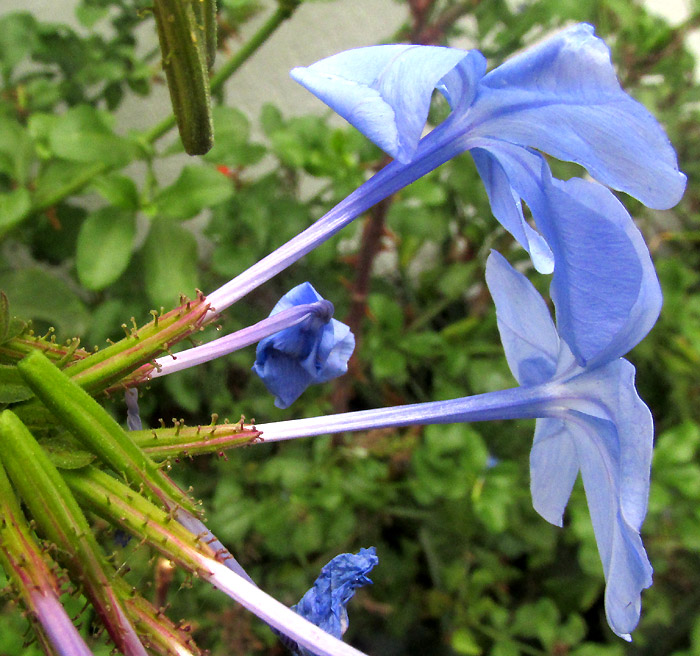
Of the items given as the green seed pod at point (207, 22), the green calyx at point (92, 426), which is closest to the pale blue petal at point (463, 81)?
the green seed pod at point (207, 22)

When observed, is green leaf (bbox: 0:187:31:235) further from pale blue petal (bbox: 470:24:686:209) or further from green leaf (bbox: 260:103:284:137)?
pale blue petal (bbox: 470:24:686:209)

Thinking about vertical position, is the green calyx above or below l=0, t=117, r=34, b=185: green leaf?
above

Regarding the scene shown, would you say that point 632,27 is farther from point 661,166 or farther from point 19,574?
point 19,574

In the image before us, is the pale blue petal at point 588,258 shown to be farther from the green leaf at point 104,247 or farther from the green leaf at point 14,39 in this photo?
the green leaf at point 14,39

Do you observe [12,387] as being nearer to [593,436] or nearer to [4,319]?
[4,319]

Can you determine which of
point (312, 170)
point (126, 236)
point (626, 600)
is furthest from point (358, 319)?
point (626, 600)

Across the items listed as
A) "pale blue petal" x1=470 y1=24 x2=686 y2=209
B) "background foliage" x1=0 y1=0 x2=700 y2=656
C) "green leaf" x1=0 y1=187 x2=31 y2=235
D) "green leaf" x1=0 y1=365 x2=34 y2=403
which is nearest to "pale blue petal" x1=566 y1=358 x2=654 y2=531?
"pale blue petal" x1=470 y1=24 x2=686 y2=209
